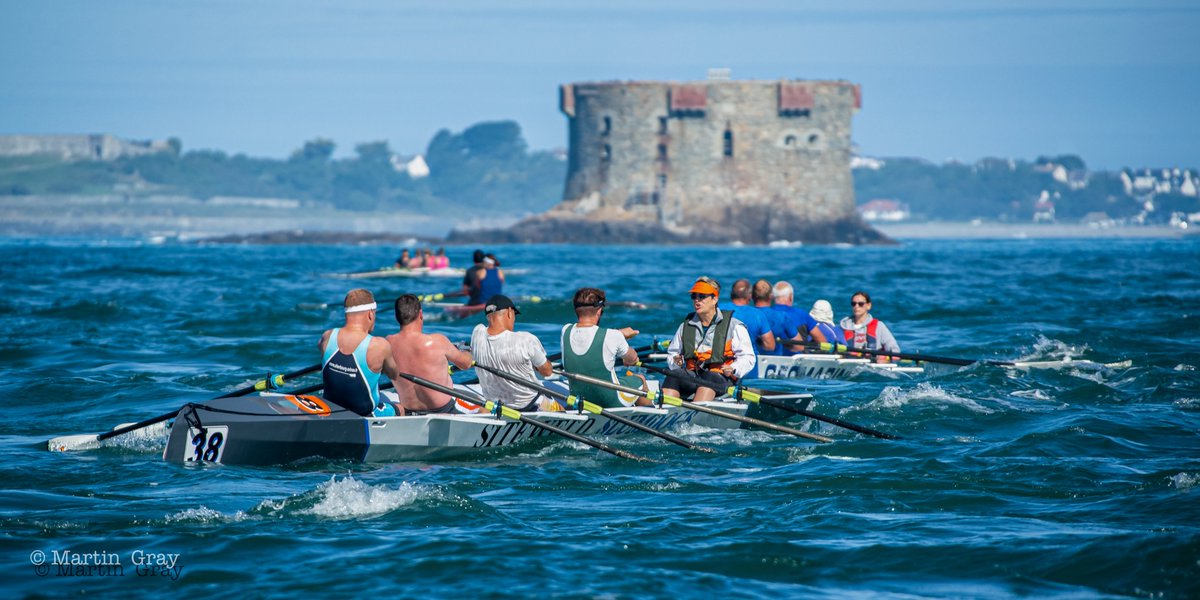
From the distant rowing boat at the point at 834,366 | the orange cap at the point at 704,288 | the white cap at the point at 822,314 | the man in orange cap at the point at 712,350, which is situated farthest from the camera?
the white cap at the point at 822,314

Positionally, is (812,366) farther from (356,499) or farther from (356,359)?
(356,499)

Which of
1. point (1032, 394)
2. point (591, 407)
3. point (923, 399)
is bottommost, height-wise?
point (1032, 394)

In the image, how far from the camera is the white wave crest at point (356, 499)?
377 inches

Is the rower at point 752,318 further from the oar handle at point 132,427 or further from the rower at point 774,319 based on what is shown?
the oar handle at point 132,427

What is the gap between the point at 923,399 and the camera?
50.1 ft

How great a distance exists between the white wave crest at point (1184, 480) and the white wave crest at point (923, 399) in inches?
155

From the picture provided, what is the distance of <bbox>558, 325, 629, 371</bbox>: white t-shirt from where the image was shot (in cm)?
1210

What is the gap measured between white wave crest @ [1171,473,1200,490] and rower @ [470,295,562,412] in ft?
17.0

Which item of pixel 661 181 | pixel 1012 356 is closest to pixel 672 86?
pixel 661 181

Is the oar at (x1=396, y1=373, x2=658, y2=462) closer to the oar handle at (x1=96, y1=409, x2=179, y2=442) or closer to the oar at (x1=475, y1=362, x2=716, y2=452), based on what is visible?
the oar at (x1=475, y1=362, x2=716, y2=452)

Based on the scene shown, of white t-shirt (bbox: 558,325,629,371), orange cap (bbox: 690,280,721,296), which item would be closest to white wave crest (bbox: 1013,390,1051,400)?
orange cap (bbox: 690,280,721,296)

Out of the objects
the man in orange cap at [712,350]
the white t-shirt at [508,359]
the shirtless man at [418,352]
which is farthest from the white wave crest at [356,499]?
the man in orange cap at [712,350]

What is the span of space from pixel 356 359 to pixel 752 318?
5.85 meters

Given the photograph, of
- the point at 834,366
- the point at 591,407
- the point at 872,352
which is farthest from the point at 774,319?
the point at 591,407
